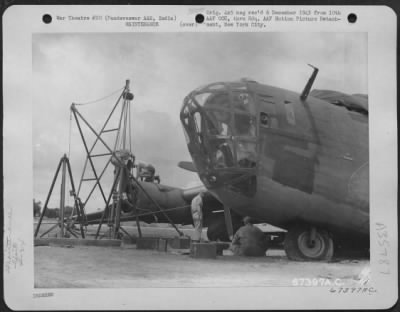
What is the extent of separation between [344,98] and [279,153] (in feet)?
2.63

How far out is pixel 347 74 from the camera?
17.8 ft

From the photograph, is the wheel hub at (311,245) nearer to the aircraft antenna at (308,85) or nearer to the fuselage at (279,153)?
the fuselage at (279,153)

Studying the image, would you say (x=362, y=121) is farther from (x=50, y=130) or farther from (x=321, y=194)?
(x=50, y=130)

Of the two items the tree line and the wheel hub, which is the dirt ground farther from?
the tree line

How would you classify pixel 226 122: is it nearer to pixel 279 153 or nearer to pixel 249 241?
pixel 279 153

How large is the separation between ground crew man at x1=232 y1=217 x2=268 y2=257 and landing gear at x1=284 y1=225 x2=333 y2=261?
9.9 inches

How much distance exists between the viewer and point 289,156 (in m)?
5.65

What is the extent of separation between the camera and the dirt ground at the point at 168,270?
17.1 ft

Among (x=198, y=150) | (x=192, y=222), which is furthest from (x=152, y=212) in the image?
(x=198, y=150)

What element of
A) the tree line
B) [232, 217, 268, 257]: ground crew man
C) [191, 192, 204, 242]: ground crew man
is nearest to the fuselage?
[232, 217, 268, 257]: ground crew man

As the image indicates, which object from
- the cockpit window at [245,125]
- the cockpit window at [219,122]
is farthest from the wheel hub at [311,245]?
the cockpit window at [219,122]

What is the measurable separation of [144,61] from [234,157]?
1.21 m

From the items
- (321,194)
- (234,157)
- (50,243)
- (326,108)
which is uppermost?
(326,108)

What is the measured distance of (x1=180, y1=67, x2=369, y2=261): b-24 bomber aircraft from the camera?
5523 millimetres
